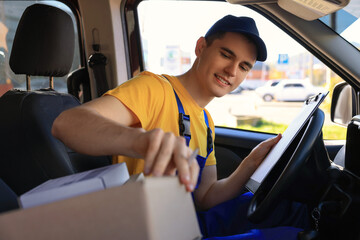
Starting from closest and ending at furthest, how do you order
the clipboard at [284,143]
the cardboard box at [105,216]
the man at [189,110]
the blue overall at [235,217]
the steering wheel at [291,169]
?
the cardboard box at [105,216] → the man at [189,110] → the steering wheel at [291,169] → the clipboard at [284,143] → the blue overall at [235,217]

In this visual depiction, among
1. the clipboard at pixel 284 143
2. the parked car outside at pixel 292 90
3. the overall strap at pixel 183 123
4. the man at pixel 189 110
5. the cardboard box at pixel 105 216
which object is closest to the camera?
the cardboard box at pixel 105 216

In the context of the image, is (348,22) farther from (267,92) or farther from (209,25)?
(267,92)

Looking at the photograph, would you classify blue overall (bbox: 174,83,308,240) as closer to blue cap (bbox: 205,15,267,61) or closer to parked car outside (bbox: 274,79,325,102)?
blue cap (bbox: 205,15,267,61)

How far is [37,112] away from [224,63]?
78cm

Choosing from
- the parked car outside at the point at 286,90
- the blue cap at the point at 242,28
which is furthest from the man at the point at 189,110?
the parked car outside at the point at 286,90

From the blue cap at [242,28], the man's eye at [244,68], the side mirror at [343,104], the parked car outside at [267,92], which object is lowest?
the parked car outside at [267,92]

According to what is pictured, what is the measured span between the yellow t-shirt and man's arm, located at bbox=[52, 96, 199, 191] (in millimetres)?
88

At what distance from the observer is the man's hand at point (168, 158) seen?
589 millimetres

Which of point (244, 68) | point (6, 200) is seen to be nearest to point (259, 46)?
point (244, 68)

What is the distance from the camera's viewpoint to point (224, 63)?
4.85 feet

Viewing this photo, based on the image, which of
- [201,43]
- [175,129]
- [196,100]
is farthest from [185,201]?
[201,43]

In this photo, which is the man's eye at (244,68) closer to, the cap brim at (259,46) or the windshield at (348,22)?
the cap brim at (259,46)

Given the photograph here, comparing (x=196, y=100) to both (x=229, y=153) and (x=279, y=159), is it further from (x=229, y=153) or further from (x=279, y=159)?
(x=229, y=153)

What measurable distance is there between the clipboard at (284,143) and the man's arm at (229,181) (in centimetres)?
4
